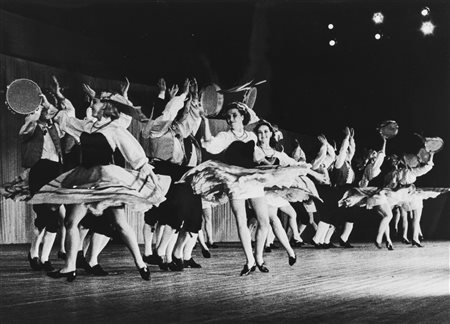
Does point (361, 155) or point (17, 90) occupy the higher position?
point (17, 90)

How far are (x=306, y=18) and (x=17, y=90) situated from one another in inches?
103

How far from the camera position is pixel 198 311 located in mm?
4109

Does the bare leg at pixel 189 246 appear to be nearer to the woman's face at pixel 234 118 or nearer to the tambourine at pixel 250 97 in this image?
the woman's face at pixel 234 118

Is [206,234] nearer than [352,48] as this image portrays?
No

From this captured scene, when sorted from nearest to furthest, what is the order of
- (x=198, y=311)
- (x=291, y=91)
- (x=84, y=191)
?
(x=198, y=311)
(x=84, y=191)
(x=291, y=91)

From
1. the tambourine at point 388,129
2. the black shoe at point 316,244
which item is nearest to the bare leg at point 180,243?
the black shoe at point 316,244

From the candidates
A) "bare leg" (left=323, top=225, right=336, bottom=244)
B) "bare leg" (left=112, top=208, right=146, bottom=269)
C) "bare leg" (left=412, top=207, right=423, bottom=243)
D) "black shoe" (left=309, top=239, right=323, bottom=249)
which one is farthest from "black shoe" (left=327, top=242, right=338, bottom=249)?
"bare leg" (left=112, top=208, right=146, bottom=269)

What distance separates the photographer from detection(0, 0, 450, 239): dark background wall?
632 cm

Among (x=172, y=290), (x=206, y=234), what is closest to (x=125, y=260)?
(x=206, y=234)

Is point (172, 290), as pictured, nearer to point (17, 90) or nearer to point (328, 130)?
point (17, 90)

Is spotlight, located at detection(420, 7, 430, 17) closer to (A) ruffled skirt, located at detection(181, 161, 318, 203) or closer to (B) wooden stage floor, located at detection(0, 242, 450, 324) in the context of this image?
(A) ruffled skirt, located at detection(181, 161, 318, 203)

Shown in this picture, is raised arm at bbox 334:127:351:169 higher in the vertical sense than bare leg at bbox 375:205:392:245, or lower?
higher

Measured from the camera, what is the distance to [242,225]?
5547 millimetres

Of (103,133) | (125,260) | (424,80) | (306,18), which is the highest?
(306,18)
